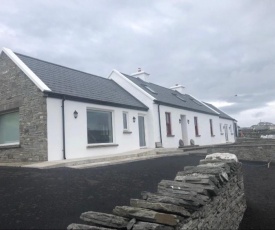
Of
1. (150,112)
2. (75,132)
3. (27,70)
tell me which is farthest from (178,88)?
(27,70)

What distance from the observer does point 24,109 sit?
12.6m

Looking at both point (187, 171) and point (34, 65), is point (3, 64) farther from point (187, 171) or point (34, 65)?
point (187, 171)

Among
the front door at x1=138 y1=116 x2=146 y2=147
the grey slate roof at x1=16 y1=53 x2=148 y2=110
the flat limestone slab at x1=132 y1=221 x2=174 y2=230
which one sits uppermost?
the grey slate roof at x1=16 y1=53 x2=148 y2=110

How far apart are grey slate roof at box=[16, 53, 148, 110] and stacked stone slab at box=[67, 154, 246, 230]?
8285 millimetres

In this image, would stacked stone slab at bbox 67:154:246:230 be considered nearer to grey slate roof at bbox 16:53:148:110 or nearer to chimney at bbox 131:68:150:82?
grey slate roof at bbox 16:53:148:110

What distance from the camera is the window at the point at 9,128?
13.4 metres

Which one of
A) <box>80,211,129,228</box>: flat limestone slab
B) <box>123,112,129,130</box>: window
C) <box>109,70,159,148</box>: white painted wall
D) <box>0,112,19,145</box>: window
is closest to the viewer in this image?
<box>80,211,129,228</box>: flat limestone slab

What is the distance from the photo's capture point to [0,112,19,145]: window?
1339 cm

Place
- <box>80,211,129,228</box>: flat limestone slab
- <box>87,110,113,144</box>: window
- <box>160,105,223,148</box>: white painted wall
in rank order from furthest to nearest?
<box>160,105,223,148</box>: white painted wall → <box>87,110,113,144</box>: window → <box>80,211,129,228</box>: flat limestone slab

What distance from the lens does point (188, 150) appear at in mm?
17578

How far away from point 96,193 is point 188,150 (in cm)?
1207

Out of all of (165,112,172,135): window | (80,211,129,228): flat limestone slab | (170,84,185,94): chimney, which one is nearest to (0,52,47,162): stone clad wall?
(80,211,129,228): flat limestone slab

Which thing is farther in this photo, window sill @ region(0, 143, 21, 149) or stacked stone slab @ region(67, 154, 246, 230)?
window sill @ region(0, 143, 21, 149)

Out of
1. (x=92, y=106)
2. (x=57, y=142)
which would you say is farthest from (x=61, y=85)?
(x=57, y=142)
